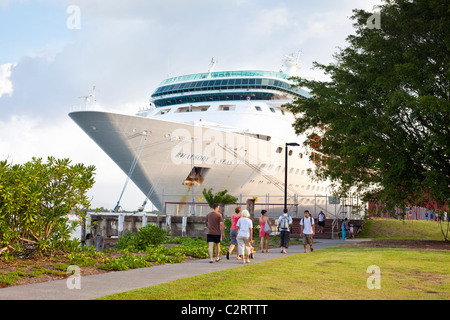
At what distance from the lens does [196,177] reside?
3028 cm

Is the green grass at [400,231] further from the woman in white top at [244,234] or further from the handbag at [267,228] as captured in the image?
the woman in white top at [244,234]

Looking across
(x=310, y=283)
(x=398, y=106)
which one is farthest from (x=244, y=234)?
(x=398, y=106)

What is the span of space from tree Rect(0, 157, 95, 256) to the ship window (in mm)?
18230

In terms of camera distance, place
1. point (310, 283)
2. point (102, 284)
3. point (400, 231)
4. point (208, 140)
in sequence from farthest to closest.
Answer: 1. point (400, 231)
2. point (208, 140)
3. point (310, 283)
4. point (102, 284)

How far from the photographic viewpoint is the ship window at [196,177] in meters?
30.1

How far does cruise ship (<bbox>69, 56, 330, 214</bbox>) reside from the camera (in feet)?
90.0

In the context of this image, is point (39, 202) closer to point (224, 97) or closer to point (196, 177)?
point (196, 177)

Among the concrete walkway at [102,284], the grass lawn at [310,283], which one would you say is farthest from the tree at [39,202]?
the grass lawn at [310,283]

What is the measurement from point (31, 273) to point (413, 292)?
6.66 metres

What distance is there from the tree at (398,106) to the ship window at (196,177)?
9.75 metres

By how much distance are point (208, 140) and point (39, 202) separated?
18439 millimetres

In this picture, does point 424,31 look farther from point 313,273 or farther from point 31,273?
point 31,273

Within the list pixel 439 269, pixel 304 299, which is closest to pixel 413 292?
pixel 304 299
